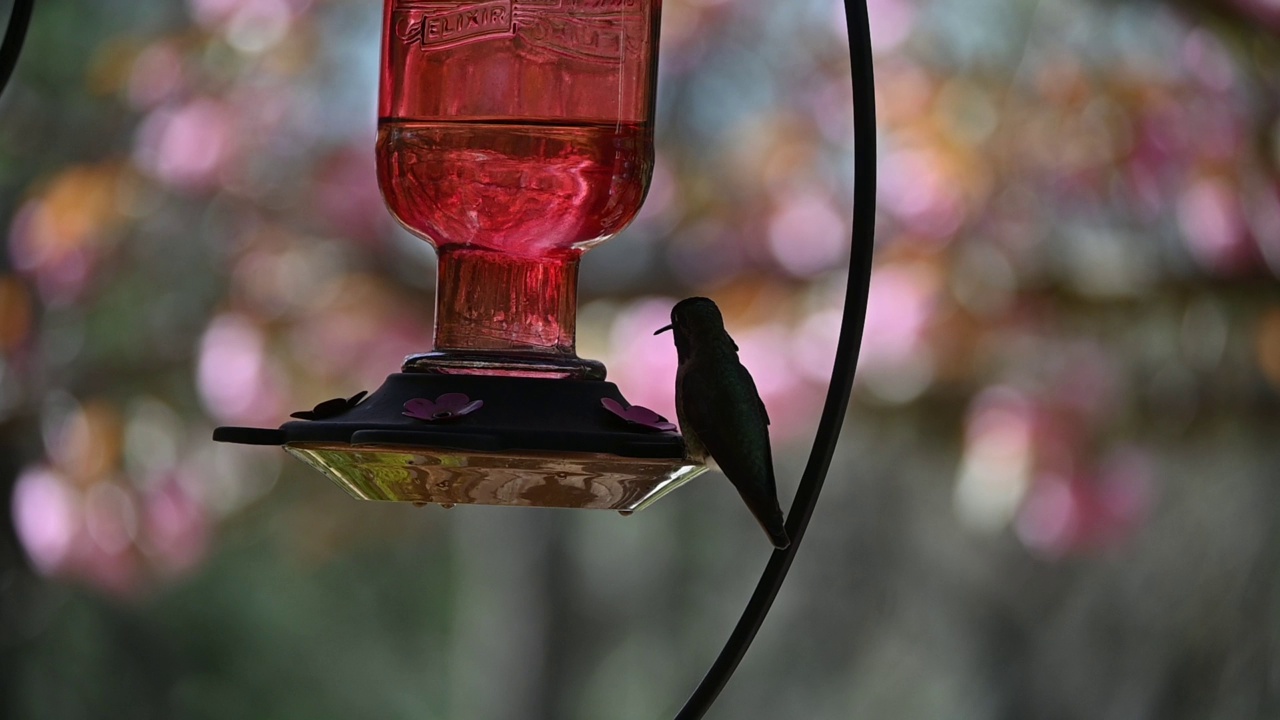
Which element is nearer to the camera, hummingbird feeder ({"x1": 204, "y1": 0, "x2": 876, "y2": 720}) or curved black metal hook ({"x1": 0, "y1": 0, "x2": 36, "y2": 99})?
hummingbird feeder ({"x1": 204, "y1": 0, "x2": 876, "y2": 720})

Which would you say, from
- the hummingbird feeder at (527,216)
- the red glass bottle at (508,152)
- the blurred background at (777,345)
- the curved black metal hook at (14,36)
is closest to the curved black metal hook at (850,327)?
the hummingbird feeder at (527,216)

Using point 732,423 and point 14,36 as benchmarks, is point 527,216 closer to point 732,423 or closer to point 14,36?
point 732,423

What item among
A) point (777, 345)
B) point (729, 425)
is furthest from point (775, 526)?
point (777, 345)

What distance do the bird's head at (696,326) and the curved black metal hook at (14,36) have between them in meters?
0.57

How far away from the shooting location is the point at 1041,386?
2.82m

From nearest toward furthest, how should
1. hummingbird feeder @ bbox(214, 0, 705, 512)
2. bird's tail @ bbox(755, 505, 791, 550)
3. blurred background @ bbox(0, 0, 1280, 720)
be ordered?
bird's tail @ bbox(755, 505, 791, 550)
hummingbird feeder @ bbox(214, 0, 705, 512)
blurred background @ bbox(0, 0, 1280, 720)

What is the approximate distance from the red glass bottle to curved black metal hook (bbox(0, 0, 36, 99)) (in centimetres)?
29

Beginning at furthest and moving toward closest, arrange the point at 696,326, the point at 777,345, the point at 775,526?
the point at 777,345 < the point at 696,326 < the point at 775,526

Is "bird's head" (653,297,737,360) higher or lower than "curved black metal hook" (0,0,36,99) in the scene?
lower

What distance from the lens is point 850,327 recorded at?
994mm

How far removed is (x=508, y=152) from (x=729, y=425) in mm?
321

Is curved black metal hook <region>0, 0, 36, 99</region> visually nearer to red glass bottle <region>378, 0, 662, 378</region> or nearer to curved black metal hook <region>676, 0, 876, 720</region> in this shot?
red glass bottle <region>378, 0, 662, 378</region>

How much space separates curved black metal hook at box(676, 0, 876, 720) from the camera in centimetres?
99

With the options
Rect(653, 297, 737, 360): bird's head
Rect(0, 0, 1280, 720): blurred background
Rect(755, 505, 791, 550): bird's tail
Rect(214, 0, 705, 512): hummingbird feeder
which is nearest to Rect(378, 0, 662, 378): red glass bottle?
Rect(214, 0, 705, 512): hummingbird feeder
